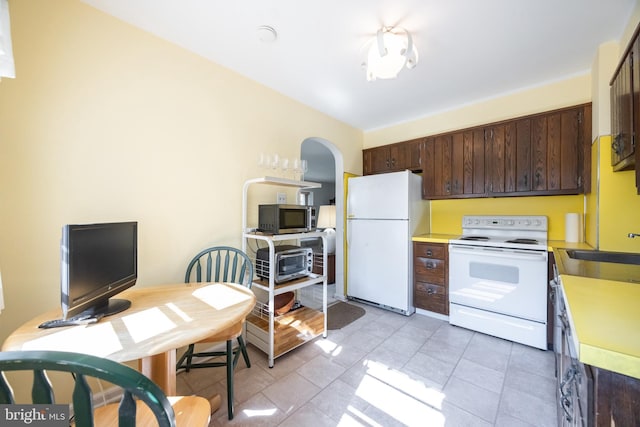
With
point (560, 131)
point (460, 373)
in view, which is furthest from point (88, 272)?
point (560, 131)

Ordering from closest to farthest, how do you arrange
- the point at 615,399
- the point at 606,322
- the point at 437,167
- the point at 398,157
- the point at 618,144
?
the point at 615,399
the point at 606,322
the point at 618,144
the point at 437,167
the point at 398,157

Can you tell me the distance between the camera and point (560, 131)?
2342 mm

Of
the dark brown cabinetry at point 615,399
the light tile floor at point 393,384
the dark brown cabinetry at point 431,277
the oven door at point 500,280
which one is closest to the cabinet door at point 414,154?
the dark brown cabinetry at point 431,277

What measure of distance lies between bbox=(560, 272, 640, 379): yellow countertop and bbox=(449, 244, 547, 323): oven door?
130 centimetres

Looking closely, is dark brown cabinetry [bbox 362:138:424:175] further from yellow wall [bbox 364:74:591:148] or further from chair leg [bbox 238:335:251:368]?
chair leg [bbox 238:335:251:368]

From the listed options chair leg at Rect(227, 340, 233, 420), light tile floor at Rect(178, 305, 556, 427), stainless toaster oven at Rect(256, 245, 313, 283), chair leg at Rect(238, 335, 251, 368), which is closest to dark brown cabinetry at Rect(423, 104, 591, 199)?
light tile floor at Rect(178, 305, 556, 427)

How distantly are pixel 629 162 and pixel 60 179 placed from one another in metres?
3.40

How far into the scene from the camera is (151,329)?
3.30 ft

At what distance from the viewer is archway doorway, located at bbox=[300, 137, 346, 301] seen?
136 inches

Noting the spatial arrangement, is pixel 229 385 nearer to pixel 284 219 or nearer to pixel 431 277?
pixel 284 219

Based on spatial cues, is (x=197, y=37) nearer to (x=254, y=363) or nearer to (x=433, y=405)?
(x=254, y=363)

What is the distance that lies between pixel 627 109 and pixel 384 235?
2.06 metres

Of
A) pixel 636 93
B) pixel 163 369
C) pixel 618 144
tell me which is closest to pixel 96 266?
pixel 163 369

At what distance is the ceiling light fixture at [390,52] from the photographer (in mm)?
1607
